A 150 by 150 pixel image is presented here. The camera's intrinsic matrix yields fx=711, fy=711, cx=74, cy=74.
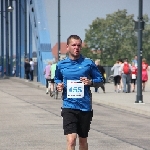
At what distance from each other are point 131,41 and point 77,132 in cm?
12131

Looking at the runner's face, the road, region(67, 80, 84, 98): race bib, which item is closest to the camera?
the runner's face

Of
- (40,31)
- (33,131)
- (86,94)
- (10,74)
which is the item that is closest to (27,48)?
(10,74)

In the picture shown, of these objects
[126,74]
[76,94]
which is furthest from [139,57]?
[76,94]

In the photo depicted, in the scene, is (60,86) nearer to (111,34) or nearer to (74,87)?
(74,87)

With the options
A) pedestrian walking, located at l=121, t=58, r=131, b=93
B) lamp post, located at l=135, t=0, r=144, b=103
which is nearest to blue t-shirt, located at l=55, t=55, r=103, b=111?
lamp post, located at l=135, t=0, r=144, b=103

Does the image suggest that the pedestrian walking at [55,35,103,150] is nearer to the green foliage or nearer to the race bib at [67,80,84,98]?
the race bib at [67,80,84,98]

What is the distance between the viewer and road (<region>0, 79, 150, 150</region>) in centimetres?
1216

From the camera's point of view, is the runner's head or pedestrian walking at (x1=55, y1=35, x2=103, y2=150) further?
pedestrian walking at (x1=55, y1=35, x2=103, y2=150)

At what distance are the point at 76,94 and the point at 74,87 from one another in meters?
0.09

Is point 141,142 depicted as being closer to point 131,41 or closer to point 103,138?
point 103,138

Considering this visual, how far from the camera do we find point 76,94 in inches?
325

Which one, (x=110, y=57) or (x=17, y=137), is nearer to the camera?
(x=17, y=137)

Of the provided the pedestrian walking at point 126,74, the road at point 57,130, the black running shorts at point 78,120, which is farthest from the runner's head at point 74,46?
the pedestrian walking at point 126,74

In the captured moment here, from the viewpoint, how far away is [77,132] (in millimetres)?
8312
